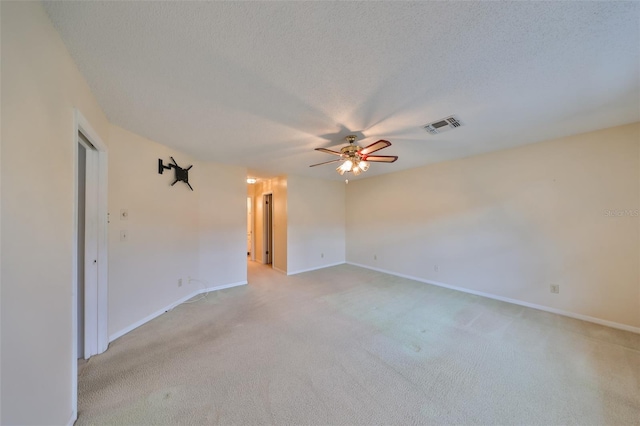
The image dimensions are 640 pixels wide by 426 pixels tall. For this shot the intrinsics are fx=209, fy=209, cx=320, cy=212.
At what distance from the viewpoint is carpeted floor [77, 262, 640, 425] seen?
4.65ft

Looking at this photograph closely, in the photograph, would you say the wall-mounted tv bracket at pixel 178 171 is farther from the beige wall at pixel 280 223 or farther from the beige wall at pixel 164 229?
the beige wall at pixel 280 223

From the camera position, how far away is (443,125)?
232cm

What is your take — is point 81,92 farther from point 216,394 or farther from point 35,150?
point 216,394

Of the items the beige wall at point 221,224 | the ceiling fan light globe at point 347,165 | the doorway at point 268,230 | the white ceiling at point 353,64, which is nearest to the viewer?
the white ceiling at point 353,64

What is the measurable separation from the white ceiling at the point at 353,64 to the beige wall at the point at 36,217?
A: 0.85ft

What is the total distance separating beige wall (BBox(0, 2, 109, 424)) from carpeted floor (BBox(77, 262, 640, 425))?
2.14 feet

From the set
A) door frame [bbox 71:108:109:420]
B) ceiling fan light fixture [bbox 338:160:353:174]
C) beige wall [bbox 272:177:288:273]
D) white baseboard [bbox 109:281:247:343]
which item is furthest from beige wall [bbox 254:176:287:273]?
door frame [bbox 71:108:109:420]

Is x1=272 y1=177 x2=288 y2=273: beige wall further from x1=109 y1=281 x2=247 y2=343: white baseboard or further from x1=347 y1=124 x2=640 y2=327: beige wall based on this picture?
x1=347 y1=124 x2=640 y2=327: beige wall

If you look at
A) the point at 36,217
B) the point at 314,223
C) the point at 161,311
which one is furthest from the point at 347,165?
the point at 161,311

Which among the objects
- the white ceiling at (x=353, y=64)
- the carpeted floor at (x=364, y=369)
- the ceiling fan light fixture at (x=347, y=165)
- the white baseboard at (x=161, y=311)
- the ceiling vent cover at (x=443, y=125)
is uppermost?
the white ceiling at (x=353, y=64)

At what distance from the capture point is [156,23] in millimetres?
1098

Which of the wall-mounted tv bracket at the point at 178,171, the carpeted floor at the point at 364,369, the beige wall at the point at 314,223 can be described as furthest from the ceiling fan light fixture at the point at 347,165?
the wall-mounted tv bracket at the point at 178,171

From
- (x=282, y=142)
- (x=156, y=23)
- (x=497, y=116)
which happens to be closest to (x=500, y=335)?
(x=497, y=116)

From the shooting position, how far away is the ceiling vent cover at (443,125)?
2201mm
